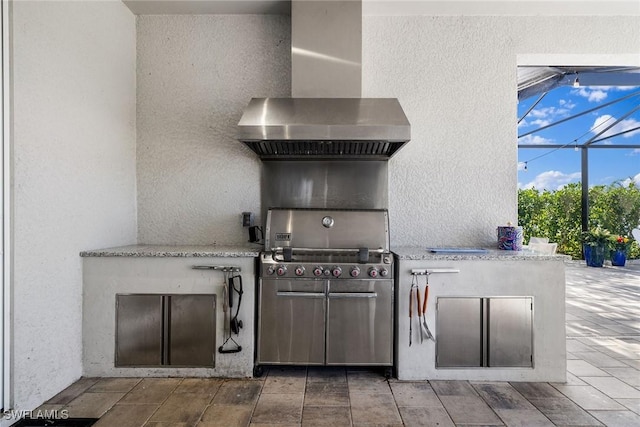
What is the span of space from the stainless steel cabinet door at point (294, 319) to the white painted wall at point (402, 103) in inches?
34.1

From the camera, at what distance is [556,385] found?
8.11 ft

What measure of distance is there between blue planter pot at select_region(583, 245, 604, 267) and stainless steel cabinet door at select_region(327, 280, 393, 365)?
7.11 metres

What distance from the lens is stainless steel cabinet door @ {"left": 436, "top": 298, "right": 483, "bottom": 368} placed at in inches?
99.5

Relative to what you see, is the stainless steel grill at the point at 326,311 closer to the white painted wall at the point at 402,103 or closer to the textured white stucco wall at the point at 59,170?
the white painted wall at the point at 402,103

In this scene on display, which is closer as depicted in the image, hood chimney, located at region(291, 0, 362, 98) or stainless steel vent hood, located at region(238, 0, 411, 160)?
stainless steel vent hood, located at region(238, 0, 411, 160)

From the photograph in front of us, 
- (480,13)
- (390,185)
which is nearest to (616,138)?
(480,13)

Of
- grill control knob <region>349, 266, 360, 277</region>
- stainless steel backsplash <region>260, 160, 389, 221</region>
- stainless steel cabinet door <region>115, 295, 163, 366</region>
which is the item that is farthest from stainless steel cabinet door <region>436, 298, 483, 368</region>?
stainless steel cabinet door <region>115, 295, 163, 366</region>

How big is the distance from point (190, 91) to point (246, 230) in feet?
4.35

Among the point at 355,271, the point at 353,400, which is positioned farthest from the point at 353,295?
the point at 353,400

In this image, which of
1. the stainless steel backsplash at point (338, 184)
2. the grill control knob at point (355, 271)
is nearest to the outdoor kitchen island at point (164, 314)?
the grill control knob at point (355, 271)

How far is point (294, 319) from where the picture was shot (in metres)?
2.56

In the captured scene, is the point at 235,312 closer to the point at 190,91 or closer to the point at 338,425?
the point at 338,425

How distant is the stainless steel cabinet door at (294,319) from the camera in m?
2.55

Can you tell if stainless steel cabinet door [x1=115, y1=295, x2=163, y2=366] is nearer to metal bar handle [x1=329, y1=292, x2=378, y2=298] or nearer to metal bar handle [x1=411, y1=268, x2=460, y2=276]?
metal bar handle [x1=329, y1=292, x2=378, y2=298]
